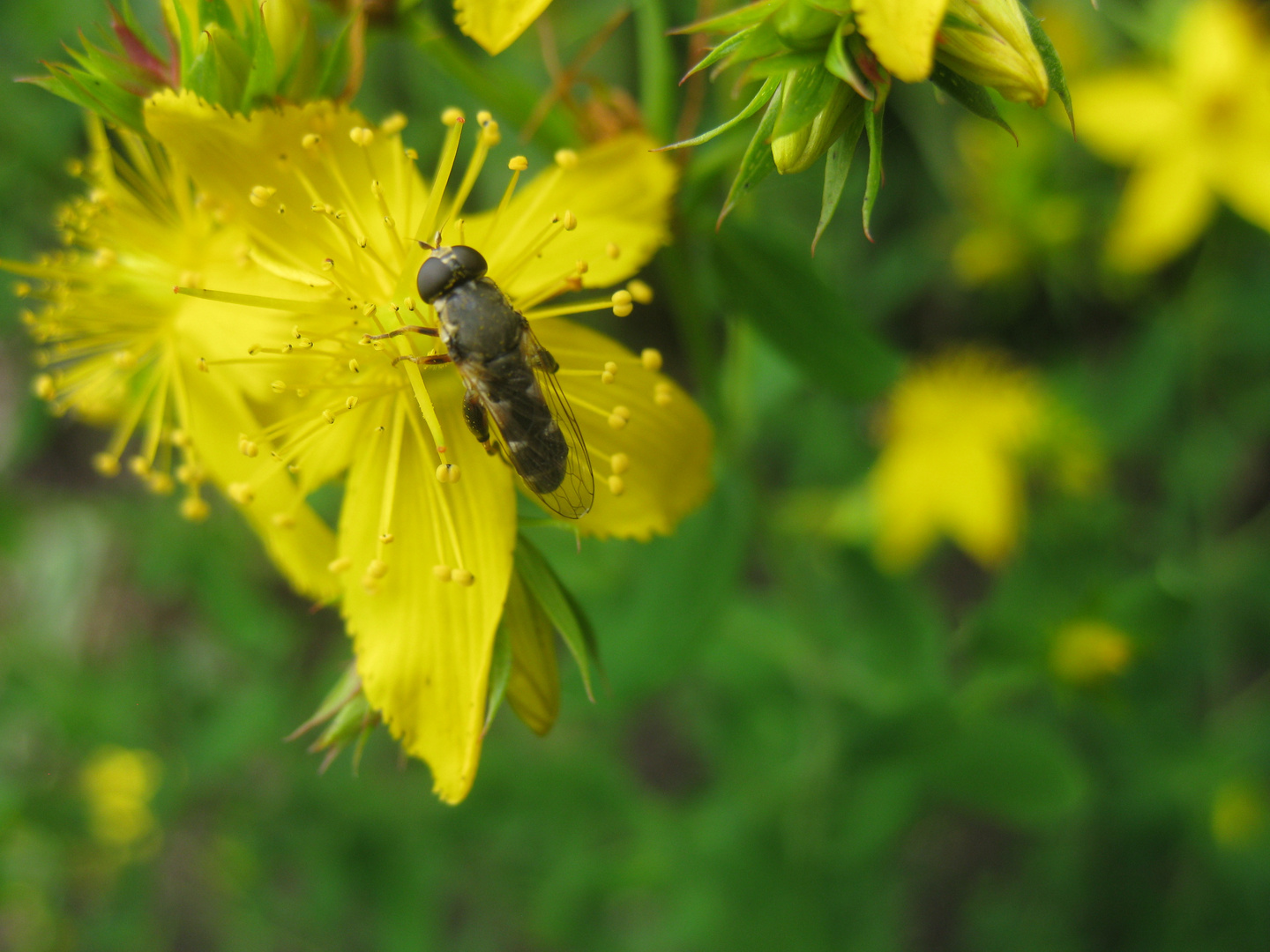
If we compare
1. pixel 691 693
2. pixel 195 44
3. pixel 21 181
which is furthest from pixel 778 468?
pixel 195 44

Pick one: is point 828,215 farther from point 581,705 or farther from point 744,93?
point 581,705

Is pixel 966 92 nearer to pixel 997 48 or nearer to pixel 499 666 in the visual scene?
pixel 997 48

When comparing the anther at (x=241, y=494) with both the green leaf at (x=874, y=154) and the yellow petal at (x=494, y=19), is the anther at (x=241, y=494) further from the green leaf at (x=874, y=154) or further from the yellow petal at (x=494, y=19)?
the green leaf at (x=874, y=154)

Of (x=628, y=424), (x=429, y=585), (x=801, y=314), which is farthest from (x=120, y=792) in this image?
(x=801, y=314)

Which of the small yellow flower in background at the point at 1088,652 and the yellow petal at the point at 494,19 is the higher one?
the yellow petal at the point at 494,19

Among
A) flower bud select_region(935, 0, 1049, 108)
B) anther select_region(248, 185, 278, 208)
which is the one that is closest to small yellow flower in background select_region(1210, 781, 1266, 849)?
flower bud select_region(935, 0, 1049, 108)

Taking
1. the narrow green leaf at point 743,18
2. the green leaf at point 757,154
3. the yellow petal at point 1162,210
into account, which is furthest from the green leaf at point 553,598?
the yellow petal at point 1162,210
